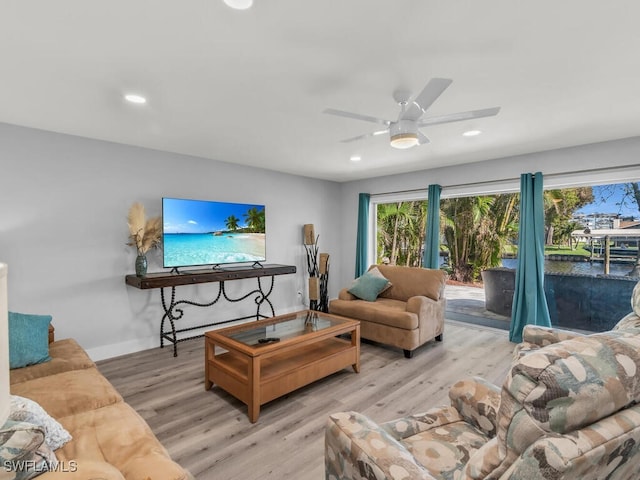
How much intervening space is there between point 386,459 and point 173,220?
3.49 metres

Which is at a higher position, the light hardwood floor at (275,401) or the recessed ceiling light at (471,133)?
the recessed ceiling light at (471,133)

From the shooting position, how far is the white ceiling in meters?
1.56

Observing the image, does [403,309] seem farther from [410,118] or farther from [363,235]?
[410,118]

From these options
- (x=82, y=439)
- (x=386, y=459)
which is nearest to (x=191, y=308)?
(x=82, y=439)

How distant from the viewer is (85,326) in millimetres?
3463

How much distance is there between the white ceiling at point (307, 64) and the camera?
5.12 ft

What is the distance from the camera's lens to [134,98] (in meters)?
2.47

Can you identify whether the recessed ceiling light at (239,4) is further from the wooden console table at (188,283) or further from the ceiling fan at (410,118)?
the wooden console table at (188,283)

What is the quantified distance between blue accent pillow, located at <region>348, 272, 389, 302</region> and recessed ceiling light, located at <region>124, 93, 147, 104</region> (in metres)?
3.13

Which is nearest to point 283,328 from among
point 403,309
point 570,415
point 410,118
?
point 403,309

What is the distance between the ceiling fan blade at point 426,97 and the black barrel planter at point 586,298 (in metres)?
3.30

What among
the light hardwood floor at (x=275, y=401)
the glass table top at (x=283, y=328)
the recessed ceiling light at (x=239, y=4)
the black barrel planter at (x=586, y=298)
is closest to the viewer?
the recessed ceiling light at (x=239, y=4)

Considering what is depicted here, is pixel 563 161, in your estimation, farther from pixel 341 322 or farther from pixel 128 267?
pixel 128 267

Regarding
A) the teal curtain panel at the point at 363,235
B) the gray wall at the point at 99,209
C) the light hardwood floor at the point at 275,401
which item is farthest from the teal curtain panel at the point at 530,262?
the teal curtain panel at the point at 363,235
